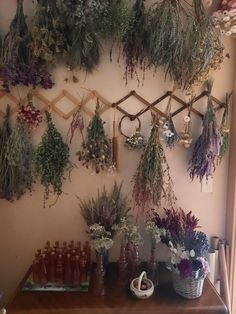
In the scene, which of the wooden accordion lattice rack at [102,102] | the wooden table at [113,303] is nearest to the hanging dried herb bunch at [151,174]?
the wooden accordion lattice rack at [102,102]

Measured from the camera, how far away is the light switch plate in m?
1.79

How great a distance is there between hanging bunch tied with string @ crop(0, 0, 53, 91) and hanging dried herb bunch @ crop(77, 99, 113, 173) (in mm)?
408

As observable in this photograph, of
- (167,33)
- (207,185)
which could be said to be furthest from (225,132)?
(167,33)

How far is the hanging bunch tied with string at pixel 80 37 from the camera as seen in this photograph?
1479mm

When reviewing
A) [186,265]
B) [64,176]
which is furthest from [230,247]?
[64,176]

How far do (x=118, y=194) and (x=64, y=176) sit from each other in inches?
13.1

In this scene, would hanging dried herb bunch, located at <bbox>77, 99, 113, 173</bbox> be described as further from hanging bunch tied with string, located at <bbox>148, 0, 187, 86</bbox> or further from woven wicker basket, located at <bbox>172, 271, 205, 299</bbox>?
woven wicker basket, located at <bbox>172, 271, 205, 299</bbox>

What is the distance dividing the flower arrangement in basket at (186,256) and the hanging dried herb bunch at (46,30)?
110cm

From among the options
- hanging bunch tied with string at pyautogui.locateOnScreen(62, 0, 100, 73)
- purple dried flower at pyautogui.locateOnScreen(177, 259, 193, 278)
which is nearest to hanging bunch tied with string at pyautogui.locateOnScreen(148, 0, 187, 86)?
hanging bunch tied with string at pyautogui.locateOnScreen(62, 0, 100, 73)

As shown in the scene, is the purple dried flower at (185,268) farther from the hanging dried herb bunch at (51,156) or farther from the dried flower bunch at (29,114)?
the dried flower bunch at (29,114)

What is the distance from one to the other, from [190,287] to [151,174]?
23.1 inches

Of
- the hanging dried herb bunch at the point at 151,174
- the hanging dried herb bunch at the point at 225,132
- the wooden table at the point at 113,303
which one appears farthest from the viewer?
the hanging dried herb bunch at the point at 225,132

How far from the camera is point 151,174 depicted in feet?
5.25

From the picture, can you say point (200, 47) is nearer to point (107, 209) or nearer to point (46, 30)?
point (46, 30)
